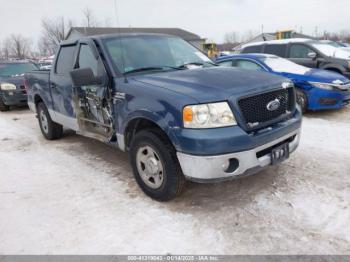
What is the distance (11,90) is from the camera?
10047 millimetres

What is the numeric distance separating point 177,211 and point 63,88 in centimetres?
296

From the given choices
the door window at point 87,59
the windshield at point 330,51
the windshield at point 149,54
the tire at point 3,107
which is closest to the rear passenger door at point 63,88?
the door window at point 87,59

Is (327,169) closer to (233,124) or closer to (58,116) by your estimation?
(233,124)

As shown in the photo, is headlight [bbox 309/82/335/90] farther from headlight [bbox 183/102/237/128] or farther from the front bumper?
headlight [bbox 183/102/237/128]

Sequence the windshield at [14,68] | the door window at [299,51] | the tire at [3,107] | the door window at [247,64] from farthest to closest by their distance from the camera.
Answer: the windshield at [14,68]
the tire at [3,107]
the door window at [299,51]
the door window at [247,64]

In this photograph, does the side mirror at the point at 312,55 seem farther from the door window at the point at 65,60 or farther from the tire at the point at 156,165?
the tire at the point at 156,165

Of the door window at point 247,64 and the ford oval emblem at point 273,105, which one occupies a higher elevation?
the door window at point 247,64

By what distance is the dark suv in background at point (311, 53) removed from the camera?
27.3 feet

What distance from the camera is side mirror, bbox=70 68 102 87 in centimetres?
376

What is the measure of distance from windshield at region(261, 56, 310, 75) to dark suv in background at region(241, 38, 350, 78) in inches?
54.3

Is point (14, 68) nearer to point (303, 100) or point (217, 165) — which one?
point (303, 100)

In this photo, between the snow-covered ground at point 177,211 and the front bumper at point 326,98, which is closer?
the snow-covered ground at point 177,211

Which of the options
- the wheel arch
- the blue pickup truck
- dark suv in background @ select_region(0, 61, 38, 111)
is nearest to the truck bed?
the blue pickup truck

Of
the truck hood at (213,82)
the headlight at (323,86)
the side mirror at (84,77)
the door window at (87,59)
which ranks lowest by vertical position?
the headlight at (323,86)
